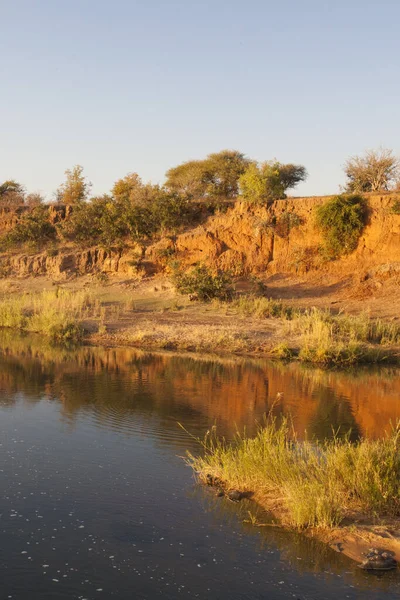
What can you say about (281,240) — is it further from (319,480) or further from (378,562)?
(378,562)

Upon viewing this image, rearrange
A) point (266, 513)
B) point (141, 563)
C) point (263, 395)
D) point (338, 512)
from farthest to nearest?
point (263, 395) → point (266, 513) → point (338, 512) → point (141, 563)

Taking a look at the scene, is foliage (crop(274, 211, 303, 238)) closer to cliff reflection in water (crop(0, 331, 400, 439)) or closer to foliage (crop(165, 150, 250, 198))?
foliage (crop(165, 150, 250, 198))

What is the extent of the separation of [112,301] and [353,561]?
68.5ft

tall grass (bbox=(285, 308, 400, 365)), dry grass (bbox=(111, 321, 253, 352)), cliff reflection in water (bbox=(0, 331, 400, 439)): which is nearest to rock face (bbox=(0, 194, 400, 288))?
tall grass (bbox=(285, 308, 400, 365))

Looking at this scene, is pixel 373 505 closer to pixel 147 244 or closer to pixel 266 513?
pixel 266 513

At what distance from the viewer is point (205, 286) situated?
82.3 feet

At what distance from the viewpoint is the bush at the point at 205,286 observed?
82.2ft

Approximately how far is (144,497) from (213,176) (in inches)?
1239

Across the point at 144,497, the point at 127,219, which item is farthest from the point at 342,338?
the point at 127,219

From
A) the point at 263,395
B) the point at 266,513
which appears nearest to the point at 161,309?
the point at 263,395

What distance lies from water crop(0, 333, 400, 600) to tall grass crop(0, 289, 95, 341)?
6.37 m

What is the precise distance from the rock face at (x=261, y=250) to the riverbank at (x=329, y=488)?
19011 millimetres

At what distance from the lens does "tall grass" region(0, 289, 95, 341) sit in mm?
22031

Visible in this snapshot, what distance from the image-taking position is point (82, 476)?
28.3 feet
